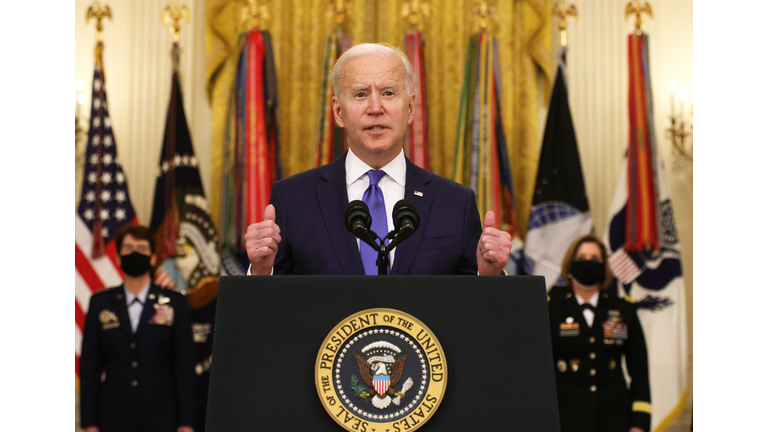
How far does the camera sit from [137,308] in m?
4.45

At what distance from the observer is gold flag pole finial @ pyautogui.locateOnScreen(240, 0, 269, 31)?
19.4ft

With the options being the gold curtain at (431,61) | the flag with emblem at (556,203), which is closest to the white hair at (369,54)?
the flag with emblem at (556,203)

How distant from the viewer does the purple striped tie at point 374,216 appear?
2023 millimetres

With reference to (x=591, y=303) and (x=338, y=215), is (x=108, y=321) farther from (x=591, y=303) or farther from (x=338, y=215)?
(x=591, y=303)

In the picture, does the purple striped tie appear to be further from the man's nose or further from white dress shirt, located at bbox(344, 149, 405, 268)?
the man's nose

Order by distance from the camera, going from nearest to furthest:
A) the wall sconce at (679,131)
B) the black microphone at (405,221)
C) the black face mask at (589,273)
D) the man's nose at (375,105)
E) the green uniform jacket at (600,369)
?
the black microphone at (405,221) → the man's nose at (375,105) → the green uniform jacket at (600,369) → the black face mask at (589,273) → the wall sconce at (679,131)

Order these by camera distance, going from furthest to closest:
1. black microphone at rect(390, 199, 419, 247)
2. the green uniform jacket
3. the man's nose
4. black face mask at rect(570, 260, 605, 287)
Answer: black face mask at rect(570, 260, 605, 287), the green uniform jacket, the man's nose, black microphone at rect(390, 199, 419, 247)

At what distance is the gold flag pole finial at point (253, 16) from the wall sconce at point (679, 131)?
3.40 meters

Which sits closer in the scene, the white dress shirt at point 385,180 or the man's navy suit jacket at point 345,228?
the man's navy suit jacket at point 345,228

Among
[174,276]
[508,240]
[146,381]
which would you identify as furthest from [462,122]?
[508,240]

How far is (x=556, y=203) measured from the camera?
566cm

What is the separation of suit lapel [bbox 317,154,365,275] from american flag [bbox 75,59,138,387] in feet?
12.9

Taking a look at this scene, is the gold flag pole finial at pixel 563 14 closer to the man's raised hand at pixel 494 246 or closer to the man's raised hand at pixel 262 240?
the man's raised hand at pixel 494 246

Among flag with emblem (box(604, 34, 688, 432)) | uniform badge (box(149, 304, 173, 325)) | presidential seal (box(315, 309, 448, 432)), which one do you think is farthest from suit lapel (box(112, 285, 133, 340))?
flag with emblem (box(604, 34, 688, 432))
